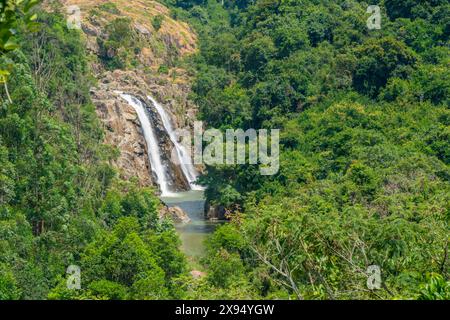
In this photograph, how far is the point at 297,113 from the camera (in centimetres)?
4041

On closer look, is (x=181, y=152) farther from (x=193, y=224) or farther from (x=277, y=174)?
(x=277, y=174)

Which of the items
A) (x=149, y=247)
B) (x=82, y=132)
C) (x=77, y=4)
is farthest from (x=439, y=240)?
(x=77, y=4)

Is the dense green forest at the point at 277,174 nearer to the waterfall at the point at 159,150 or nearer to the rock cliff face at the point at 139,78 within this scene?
the rock cliff face at the point at 139,78

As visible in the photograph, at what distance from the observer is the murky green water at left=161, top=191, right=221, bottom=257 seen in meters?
28.7

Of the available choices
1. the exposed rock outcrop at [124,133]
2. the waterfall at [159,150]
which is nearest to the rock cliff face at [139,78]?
the exposed rock outcrop at [124,133]

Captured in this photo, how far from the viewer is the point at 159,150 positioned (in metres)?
41.9

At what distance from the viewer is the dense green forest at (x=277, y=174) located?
14.4 metres

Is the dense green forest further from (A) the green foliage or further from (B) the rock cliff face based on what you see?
(A) the green foliage

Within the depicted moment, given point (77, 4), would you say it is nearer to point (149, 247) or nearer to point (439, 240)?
point (149, 247)

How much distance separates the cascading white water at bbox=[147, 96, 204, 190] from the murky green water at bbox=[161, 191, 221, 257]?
1.15 m

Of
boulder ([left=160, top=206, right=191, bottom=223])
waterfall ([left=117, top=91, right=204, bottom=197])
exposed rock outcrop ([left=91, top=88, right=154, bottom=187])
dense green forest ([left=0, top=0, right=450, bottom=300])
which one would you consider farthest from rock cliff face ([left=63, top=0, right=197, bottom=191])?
boulder ([left=160, top=206, right=191, bottom=223])

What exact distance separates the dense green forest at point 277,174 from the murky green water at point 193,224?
3.52 feet
